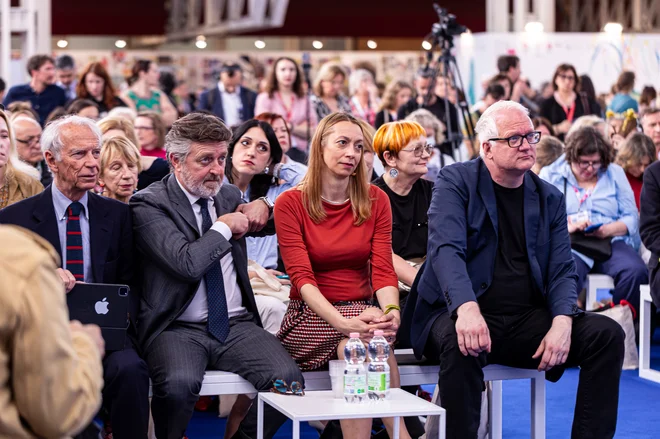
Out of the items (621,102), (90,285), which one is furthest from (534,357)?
(621,102)

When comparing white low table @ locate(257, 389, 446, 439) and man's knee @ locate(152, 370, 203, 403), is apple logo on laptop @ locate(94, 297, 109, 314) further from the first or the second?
white low table @ locate(257, 389, 446, 439)

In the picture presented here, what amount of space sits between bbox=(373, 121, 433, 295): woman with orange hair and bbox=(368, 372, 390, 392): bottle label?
143 cm

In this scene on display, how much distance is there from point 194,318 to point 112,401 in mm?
502

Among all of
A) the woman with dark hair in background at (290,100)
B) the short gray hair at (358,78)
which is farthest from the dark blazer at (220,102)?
the short gray hair at (358,78)

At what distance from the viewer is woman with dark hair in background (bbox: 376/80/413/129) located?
9.27 meters

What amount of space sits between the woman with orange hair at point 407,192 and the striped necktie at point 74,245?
1705 millimetres

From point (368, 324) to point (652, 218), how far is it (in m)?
2.19

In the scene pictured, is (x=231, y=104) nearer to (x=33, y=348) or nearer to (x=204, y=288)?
(x=204, y=288)

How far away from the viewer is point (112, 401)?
3475 millimetres

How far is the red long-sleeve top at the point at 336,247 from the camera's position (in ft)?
13.3

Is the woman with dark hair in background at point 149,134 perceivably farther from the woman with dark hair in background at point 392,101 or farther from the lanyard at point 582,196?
the woman with dark hair in background at point 392,101

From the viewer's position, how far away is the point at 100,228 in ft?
12.2

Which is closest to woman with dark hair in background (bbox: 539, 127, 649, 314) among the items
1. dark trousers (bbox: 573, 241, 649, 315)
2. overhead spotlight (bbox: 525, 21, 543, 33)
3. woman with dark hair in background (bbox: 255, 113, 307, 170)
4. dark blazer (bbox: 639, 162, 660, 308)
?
dark trousers (bbox: 573, 241, 649, 315)

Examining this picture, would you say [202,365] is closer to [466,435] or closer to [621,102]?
[466,435]
